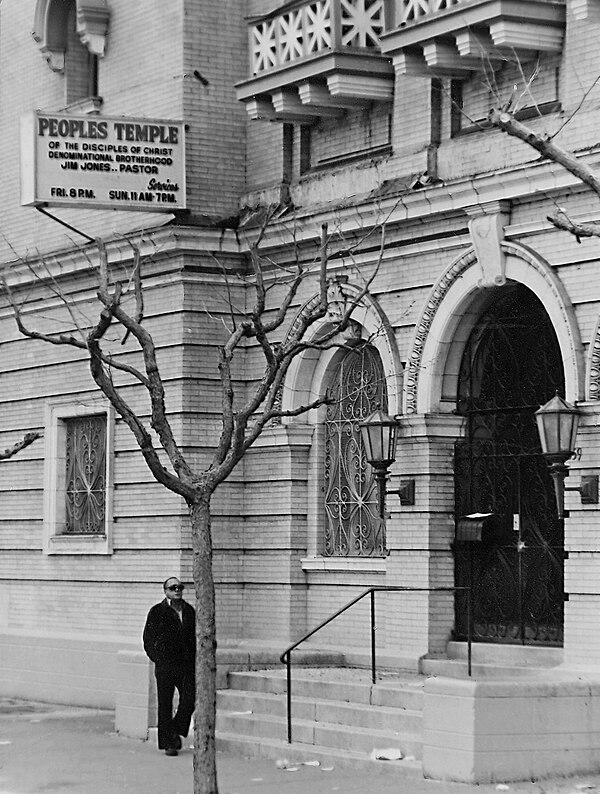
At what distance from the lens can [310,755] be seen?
1734cm

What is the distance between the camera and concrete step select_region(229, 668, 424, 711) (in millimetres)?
18125

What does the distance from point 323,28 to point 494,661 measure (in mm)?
7465

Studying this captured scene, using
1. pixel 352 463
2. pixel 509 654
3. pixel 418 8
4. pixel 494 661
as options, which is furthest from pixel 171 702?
pixel 418 8

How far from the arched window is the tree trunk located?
19.3 ft

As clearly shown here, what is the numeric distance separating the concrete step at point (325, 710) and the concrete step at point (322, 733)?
0.09 metres

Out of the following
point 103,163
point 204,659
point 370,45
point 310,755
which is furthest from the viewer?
point 103,163

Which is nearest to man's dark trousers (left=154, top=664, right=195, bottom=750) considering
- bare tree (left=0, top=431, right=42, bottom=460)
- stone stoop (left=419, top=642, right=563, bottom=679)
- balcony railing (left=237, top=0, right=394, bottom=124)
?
stone stoop (left=419, top=642, right=563, bottom=679)

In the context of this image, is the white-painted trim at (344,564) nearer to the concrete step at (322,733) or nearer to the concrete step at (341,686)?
the concrete step at (341,686)

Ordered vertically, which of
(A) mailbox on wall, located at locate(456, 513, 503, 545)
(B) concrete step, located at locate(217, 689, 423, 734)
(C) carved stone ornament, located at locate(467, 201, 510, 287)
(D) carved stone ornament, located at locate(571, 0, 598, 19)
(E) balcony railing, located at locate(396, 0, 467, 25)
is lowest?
(B) concrete step, located at locate(217, 689, 423, 734)

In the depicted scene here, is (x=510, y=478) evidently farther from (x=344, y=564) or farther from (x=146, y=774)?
(x=146, y=774)

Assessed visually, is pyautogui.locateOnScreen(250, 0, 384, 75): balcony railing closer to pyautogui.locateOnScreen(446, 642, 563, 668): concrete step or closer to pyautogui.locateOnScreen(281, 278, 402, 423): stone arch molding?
pyautogui.locateOnScreen(281, 278, 402, 423): stone arch molding

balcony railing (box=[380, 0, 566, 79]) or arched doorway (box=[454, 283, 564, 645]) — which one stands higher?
balcony railing (box=[380, 0, 566, 79])

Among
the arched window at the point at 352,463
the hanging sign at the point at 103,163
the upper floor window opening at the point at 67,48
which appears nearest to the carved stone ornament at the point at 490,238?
the arched window at the point at 352,463

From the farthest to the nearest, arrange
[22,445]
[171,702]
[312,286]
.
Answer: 1. [22,445]
2. [312,286]
3. [171,702]
